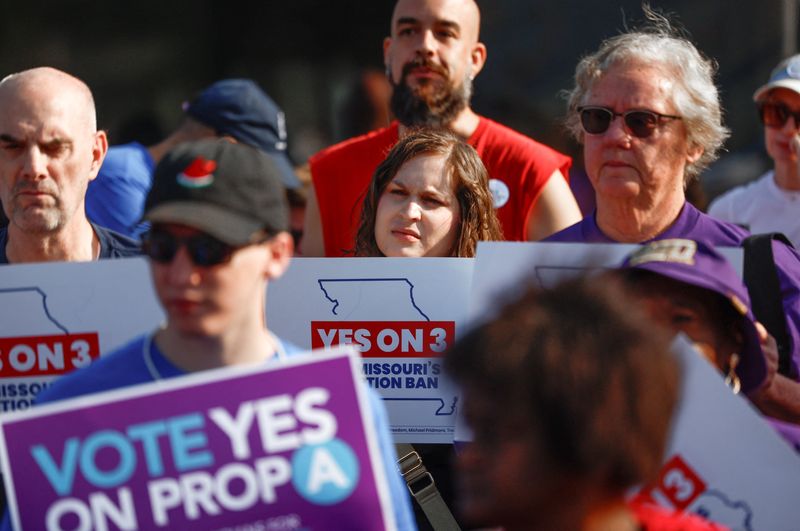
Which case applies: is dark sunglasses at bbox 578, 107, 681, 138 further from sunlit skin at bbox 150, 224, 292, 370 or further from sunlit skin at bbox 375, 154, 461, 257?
sunlit skin at bbox 150, 224, 292, 370

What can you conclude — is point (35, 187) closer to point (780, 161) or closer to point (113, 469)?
point (113, 469)

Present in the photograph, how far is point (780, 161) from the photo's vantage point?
5.20 metres

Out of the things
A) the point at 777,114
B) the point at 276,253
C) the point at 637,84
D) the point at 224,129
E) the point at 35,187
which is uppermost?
the point at 224,129

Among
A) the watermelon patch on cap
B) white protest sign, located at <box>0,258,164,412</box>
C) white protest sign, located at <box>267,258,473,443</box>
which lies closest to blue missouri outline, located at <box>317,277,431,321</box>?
white protest sign, located at <box>267,258,473,443</box>

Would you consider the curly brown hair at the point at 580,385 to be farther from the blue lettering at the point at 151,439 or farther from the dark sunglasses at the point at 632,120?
the dark sunglasses at the point at 632,120

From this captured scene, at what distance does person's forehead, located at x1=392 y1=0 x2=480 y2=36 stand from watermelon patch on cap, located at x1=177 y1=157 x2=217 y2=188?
272 centimetres

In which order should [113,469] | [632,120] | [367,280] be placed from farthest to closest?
[632,120]
[367,280]
[113,469]

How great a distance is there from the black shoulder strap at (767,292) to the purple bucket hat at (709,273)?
372 mm

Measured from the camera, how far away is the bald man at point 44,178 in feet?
12.9

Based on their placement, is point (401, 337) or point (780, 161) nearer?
point (401, 337)

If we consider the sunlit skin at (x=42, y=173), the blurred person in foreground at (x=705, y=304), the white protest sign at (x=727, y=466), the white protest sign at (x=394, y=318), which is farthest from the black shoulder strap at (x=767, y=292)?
the sunlit skin at (x=42, y=173)

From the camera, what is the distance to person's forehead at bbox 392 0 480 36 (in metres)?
5.02

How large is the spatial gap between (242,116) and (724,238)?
2841mm

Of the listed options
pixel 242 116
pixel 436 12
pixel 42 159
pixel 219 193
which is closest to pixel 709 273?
pixel 219 193
